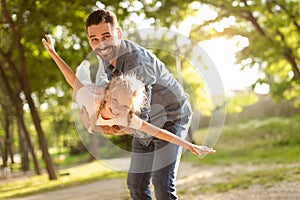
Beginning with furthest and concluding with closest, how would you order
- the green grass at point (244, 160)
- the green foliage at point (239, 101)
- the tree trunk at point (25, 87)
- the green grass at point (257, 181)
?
1. the green foliage at point (239, 101)
2. the tree trunk at point (25, 87)
3. the green grass at point (244, 160)
4. the green grass at point (257, 181)

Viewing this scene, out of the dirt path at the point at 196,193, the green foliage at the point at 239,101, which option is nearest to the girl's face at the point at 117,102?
the dirt path at the point at 196,193

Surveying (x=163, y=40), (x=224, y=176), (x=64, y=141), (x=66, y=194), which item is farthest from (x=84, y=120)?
(x=64, y=141)

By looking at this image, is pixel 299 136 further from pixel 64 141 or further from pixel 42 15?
pixel 64 141

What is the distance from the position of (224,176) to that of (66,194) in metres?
2.88

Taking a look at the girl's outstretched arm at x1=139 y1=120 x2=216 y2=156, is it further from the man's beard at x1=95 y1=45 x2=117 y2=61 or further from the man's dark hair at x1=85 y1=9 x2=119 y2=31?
the man's dark hair at x1=85 y1=9 x2=119 y2=31

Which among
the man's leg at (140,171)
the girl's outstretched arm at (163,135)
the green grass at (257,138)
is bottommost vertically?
the green grass at (257,138)

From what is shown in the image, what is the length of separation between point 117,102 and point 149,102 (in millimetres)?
Result: 206

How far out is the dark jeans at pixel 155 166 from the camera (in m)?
3.22

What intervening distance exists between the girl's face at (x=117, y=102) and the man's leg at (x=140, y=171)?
0.37 m

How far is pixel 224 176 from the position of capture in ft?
30.1

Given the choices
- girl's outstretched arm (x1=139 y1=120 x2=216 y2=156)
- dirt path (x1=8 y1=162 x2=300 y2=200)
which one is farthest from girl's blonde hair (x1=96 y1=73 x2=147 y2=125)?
dirt path (x1=8 y1=162 x2=300 y2=200)

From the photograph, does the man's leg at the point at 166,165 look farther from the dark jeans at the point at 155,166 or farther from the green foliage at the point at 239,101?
the green foliage at the point at 239,101

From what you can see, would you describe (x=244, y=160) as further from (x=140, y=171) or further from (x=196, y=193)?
(x=140, y=171)

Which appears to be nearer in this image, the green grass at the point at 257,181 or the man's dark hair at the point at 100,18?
the man's dark hair at the point at 100,18
